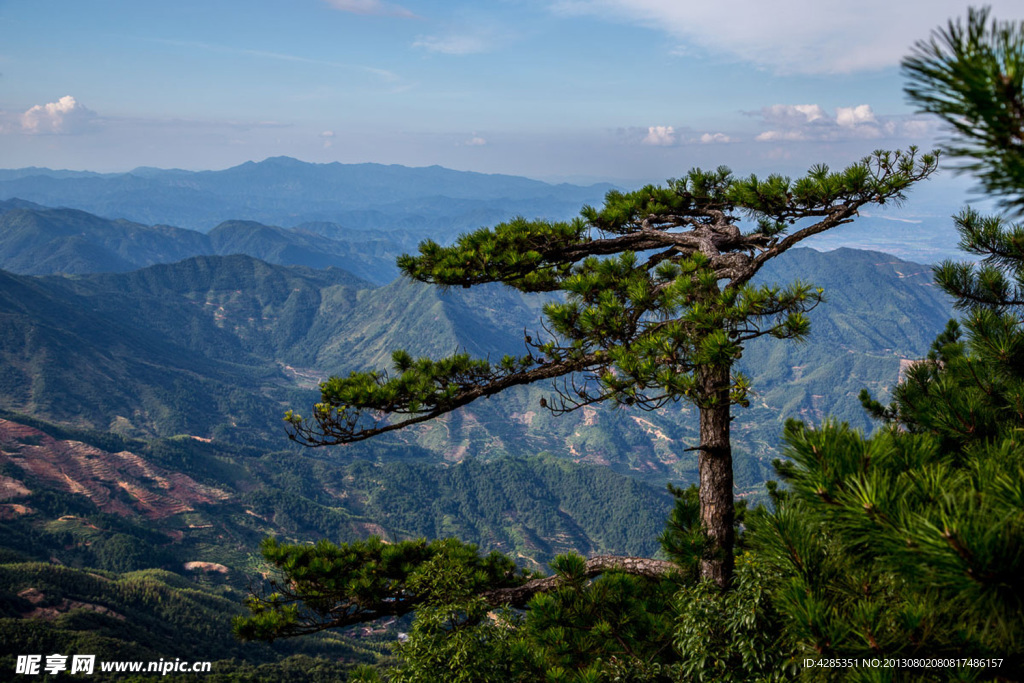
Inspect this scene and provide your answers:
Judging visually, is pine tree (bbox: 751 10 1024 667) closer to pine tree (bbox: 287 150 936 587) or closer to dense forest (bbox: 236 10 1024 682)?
dense forest (bbox: 236 10 1024 682)

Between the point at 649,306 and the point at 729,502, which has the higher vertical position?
the point at 649,306

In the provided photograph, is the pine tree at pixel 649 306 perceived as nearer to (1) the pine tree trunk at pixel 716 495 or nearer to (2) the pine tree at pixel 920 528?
(1) the pine tree trunk at pixel 716 495

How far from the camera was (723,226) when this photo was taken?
312 inches

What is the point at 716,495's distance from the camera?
246 inches

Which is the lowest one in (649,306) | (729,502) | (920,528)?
(729,502)

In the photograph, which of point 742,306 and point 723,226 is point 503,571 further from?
point 723,226

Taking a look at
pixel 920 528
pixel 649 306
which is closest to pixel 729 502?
pixel 649 306

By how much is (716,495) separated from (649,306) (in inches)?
87.7

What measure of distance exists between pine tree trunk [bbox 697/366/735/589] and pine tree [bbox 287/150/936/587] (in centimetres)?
1

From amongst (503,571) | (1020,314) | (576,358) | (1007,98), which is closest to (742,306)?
(576,358)

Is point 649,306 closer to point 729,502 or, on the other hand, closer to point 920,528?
point 729,502

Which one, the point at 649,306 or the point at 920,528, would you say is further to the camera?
the point at 649,306

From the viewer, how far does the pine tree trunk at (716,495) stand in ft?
19.7

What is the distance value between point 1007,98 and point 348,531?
588 ft
